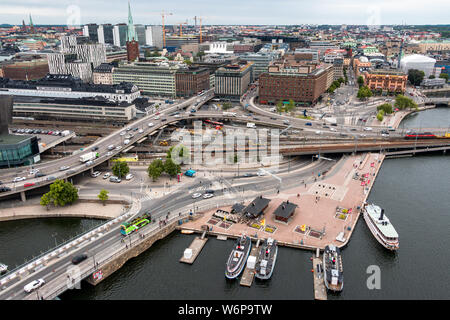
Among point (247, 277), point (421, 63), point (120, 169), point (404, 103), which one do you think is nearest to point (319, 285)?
point (247, 277)

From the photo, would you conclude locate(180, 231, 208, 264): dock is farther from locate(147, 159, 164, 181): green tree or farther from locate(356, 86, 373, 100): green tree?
locate(356, 86, 373, 100): green tree

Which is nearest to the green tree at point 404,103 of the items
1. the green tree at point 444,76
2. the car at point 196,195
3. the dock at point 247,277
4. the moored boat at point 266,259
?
the green tree at point 444,76

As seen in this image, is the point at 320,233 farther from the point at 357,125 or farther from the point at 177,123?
the point at 177,123

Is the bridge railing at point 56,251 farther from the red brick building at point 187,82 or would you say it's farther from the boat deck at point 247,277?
the red brick building at point 187,82

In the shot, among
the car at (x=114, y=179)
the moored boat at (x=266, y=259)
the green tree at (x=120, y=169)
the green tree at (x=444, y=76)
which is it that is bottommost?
the moored boat at (x=266, y=259)

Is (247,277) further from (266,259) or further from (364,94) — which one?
(364,94)

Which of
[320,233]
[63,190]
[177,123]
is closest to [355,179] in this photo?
[320,233]
